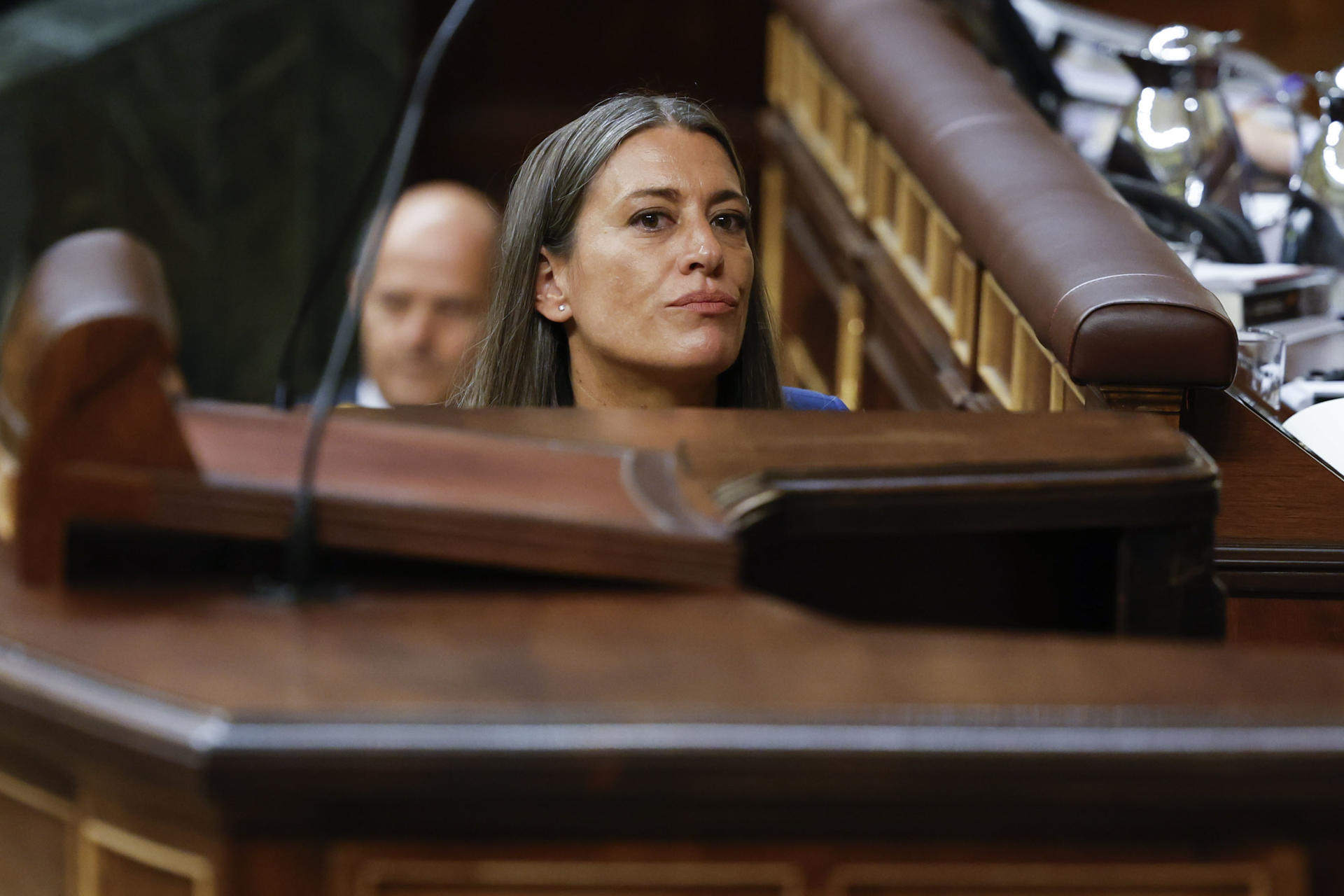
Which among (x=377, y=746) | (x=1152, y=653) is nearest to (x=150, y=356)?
(x=377, y=746)

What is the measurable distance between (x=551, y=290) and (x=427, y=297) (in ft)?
3.20

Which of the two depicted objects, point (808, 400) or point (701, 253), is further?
point (808, 400)

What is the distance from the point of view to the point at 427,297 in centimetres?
330

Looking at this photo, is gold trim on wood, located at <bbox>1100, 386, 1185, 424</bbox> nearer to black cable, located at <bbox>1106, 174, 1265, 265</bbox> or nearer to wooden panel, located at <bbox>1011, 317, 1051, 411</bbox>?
wooden panel, located at <bbox>1011, 317, 1051, 411</bbox>

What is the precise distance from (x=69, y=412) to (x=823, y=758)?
507mm

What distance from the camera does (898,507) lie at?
1127 millimetres

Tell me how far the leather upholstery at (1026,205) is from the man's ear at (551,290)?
0.67 m

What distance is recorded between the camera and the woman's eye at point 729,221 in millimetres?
2219

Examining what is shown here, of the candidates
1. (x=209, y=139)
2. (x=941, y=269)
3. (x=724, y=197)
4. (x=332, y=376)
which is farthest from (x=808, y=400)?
(x=209, y=139)

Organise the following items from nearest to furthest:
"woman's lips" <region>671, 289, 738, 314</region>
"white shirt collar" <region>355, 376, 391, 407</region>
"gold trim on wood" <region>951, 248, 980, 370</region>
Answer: "woman's lips" <region>671, 289, 738, 314</region> < "gold trim on wood" <region>951, 248, 980, 370</region> < "white shirt collar" <region>355, 376, 391, 407</region>

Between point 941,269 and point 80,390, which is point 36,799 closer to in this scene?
point 80,390

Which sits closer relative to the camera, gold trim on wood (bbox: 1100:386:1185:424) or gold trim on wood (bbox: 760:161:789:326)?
gold trim on wood (bbox: 1100:386:1185:424)

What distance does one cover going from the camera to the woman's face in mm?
2143

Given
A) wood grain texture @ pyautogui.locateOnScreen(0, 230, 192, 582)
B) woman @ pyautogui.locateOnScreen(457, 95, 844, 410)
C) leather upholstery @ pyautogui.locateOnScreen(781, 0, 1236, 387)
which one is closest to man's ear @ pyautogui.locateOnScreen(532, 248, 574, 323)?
woman @ pyautogui.locateOnScreen(457, 95, 844, 410)
